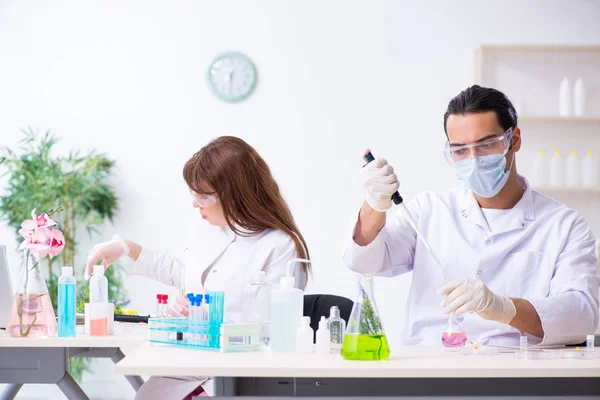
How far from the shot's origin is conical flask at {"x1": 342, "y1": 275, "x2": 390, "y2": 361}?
5.30 ft

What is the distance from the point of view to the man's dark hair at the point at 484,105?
2146 mm

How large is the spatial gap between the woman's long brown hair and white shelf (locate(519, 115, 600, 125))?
215cm

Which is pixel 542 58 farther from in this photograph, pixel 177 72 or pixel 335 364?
pixel 335 364

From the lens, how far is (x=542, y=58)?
4324 millimetres

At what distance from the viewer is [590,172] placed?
4.17 metres

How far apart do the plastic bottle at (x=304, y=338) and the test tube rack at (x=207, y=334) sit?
95 mm

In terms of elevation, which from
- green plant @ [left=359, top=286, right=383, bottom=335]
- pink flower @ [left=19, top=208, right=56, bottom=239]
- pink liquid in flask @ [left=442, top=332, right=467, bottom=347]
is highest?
pink flower @ [left=19, top=208, right=56, bottom=239]

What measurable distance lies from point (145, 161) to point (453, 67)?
1852 millimetres

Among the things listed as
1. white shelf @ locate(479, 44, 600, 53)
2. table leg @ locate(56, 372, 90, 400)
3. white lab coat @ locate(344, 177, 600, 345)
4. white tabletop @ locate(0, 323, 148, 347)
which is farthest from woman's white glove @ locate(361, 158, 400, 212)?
white shelf @ locate(479, 44, 600, 53)

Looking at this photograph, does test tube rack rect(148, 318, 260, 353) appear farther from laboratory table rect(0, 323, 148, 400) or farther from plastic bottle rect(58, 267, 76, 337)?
plastic bottle rect(58, 267, 76, 337)

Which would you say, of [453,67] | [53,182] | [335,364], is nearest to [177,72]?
[53,182]

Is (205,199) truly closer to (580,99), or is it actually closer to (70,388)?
(70,388)

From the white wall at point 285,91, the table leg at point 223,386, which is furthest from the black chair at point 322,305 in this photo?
the white wall at point 285,91

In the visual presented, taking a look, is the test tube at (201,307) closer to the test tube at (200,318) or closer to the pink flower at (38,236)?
the test tube at (200,318)
